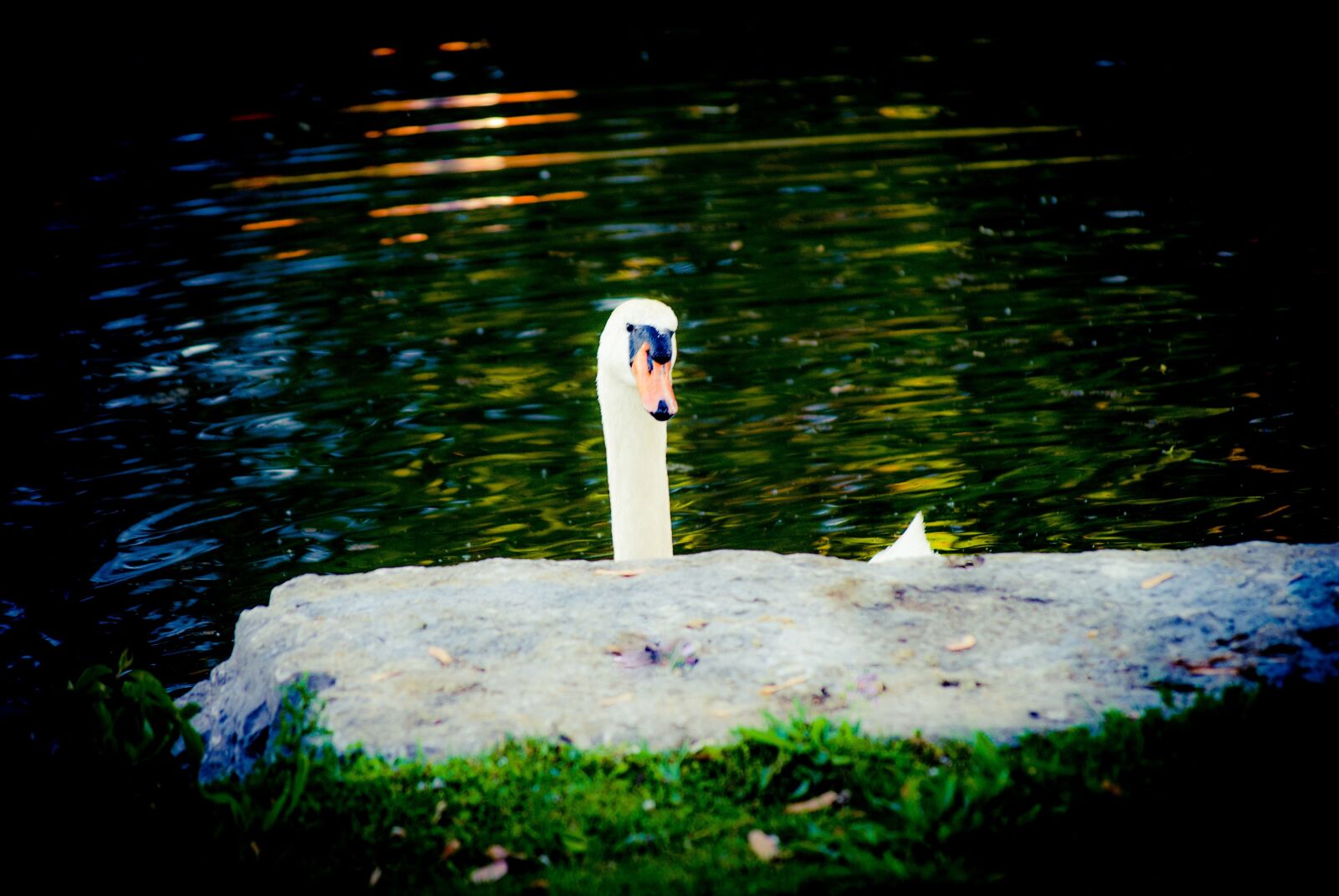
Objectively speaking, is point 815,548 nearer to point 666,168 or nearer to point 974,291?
point 974,291

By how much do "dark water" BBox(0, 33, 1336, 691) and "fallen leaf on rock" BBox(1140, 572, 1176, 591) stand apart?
2635mm

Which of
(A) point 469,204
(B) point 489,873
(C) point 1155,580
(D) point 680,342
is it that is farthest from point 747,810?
(A) point 469,204

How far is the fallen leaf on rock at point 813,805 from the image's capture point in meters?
3.86

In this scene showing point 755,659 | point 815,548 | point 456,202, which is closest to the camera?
point 755,659

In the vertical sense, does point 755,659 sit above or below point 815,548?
above

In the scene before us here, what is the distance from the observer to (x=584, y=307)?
12031 mm

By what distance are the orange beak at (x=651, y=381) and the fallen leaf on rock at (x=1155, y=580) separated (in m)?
2.01

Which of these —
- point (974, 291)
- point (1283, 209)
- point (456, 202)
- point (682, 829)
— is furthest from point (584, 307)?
point (682, 829)

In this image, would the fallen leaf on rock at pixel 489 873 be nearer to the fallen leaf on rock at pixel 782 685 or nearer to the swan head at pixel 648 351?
the fallen leaf on rock at pixel 782 685

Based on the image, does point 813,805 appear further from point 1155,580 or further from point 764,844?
point 1155,580

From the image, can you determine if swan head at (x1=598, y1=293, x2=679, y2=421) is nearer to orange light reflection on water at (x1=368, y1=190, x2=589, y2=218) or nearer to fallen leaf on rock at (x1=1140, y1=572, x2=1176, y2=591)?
fallen leaf on rock at (x1=1140, y1=572, x2=1176, y2=591)

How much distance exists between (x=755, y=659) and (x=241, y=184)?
14.9 metres

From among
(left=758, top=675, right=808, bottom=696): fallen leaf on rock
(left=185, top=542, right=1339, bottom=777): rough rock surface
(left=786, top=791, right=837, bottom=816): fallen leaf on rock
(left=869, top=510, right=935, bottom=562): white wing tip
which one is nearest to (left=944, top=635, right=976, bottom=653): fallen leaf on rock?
(left=185, top=542, right=1339, bottom=777): rough rock surface

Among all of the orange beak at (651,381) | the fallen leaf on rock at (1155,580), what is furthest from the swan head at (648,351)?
the fallen leaf on rock at (1155,580)
